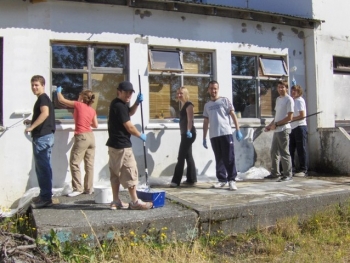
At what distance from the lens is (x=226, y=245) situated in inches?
196

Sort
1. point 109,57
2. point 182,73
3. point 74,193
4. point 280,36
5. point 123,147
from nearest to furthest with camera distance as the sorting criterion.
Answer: point 123,147 < point 74,193 < point 109,57 < point 182,73 < point 280,36

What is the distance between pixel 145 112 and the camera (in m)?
7.72

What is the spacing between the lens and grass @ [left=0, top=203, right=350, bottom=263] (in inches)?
162

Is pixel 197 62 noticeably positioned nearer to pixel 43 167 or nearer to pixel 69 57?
pixel 69 57

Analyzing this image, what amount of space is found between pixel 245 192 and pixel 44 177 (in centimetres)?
323

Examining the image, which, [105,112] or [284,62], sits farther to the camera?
[284,62]

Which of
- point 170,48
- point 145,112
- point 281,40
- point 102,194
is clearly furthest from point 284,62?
point 102,194

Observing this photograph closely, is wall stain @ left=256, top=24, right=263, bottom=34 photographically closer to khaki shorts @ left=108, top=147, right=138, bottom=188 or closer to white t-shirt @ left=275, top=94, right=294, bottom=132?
white t-shirt @ left=275, top=94, right=294, bottom=132

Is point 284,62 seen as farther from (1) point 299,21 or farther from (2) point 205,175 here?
(2) point 205,175

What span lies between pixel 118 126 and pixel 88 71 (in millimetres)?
2635

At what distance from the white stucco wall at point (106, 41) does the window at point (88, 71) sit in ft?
0.68

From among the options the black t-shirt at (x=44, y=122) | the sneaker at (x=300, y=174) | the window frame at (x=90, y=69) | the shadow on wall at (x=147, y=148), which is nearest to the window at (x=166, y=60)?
the window frame at (x=90, y=69)

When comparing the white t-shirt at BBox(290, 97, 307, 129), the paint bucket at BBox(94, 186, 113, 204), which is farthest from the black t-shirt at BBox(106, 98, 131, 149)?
the white t-shirt at BBox(290, 97, 307, 129)

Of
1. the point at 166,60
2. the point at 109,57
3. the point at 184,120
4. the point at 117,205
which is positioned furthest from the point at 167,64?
the point at 117,205
